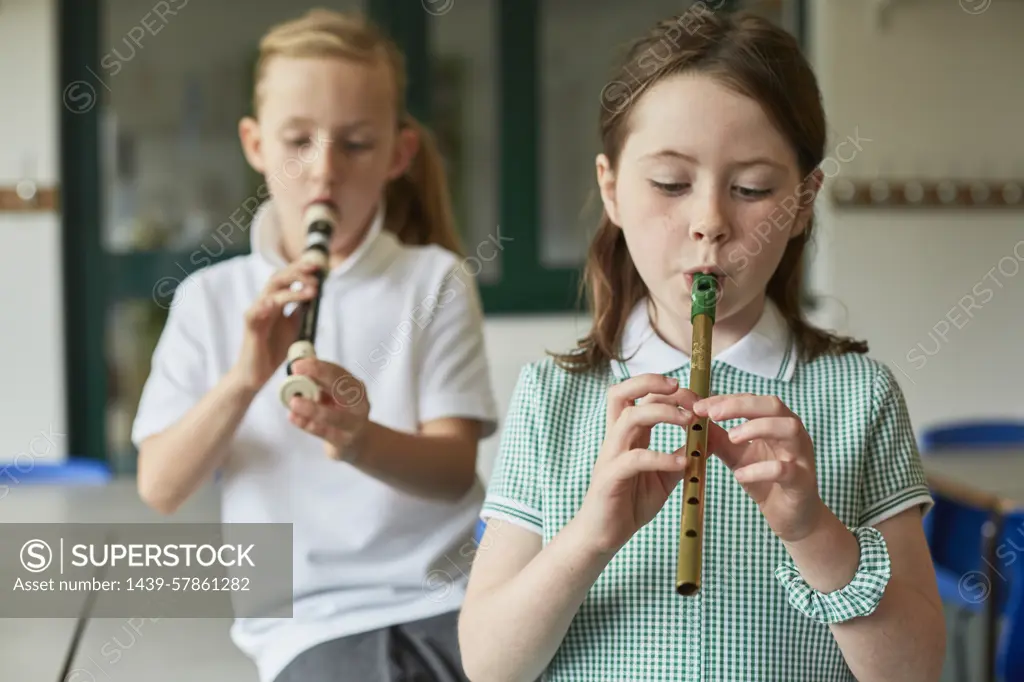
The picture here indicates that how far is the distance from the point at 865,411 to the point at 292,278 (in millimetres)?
594

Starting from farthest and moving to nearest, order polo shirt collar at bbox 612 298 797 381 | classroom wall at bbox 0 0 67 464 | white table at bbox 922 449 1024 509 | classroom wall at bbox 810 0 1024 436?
1. classroom wall at bbox 810 0 1024 436
2. classroom wall at bbox 0 0 67 464
3. white table at bbox 922 449 1024 509
4. polo shirt collar at bbox 612 298 797 381

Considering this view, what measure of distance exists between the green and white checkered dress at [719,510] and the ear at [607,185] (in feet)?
0.40

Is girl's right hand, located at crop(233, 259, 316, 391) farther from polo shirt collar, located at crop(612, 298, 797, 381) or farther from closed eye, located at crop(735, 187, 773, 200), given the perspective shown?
closed eye, located at crop(735, 187, 773, 200)

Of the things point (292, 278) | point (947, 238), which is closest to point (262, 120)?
point (292, 278)

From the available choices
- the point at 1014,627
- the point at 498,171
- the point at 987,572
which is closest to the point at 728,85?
the point at 1014,627

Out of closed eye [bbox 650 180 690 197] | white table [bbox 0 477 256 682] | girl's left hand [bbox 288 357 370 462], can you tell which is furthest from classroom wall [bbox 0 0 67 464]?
closed eye [bbox 650 180 690 197]

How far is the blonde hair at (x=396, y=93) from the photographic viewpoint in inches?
50.6

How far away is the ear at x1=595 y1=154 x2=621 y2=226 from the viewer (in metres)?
0.95

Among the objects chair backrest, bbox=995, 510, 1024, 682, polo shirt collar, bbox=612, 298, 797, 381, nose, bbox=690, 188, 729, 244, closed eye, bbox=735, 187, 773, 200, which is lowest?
chair backrest, bbox=995, 510, 1024, 682

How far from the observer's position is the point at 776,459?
2.45ft

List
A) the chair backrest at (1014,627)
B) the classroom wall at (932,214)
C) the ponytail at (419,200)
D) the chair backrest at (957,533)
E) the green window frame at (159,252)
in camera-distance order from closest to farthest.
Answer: the ponytail at (419,200) < the chair backrest at (1014,627) < the chair backrest at (957,533) < the green window frame at (159,252) < the classroom wall at (932,214)

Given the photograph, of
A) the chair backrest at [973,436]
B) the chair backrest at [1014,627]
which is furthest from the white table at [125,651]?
the chair backrest at [973,436]

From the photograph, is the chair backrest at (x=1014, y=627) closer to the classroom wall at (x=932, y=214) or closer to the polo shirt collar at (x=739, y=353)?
the polo shirt collar at (x=739, y=353)

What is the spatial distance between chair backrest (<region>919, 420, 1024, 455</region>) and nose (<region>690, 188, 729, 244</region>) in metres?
2.26
